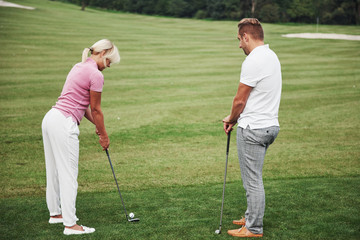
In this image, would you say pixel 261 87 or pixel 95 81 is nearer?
pixel 261 87

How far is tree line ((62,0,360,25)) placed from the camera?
213 ft

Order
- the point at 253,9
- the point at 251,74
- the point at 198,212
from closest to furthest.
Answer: the point at 251,74 < the point at 198,212 < the point at 253,9

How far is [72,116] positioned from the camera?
4.43 m

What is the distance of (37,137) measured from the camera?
9.48 m

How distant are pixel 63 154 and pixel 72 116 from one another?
441 mm

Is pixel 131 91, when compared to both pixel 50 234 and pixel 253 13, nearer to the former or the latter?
pixel 50 234

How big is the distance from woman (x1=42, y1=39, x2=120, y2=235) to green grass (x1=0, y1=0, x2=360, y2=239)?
0.44 m

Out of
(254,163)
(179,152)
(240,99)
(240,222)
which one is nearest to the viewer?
(240,99)

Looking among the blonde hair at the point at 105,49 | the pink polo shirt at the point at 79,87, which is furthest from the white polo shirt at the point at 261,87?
the pink polo shirt at the point at 79,87

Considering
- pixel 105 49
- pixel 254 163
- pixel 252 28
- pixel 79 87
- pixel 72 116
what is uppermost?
pixel 252 28

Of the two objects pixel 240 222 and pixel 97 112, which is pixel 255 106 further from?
pixel 97 112

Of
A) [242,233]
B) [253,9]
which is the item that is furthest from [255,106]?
[253,9]

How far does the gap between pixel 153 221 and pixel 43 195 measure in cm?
215

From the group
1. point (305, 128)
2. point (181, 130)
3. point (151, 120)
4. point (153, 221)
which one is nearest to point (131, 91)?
point (151, 120)
